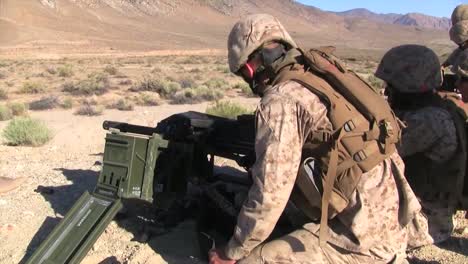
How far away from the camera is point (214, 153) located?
4.41 meters

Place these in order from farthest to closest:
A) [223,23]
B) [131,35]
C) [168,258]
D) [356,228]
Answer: [223,23]
[131,35]
[168,258]
[356,228]

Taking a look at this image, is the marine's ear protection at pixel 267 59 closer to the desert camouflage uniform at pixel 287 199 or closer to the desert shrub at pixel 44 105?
the desert camouflage uniform at pixel 287 199

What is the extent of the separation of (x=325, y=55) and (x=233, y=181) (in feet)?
6.23

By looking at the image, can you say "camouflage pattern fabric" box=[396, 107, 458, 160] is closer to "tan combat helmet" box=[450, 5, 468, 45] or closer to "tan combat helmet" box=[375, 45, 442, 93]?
"tan combat helmet" box=[375, 45, 442, 93]

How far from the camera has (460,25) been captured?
517cm

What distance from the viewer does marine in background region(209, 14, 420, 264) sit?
9.59ft

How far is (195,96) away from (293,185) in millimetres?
12510

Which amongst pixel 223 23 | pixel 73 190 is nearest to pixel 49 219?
pixel 73 190

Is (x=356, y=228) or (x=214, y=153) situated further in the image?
(x=214, y=153)

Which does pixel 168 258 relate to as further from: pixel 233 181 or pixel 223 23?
pixel 223 23

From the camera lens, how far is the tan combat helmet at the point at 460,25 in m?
5.15

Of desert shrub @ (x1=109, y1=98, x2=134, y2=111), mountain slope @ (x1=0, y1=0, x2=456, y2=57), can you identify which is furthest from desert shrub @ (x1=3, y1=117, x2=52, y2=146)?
mountain slope @ (x1=0, y1=0, x2=456, y2=57)

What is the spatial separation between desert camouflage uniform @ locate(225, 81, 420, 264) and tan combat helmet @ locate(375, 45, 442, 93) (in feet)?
3.54

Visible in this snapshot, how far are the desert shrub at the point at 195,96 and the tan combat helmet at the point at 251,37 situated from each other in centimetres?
1166
